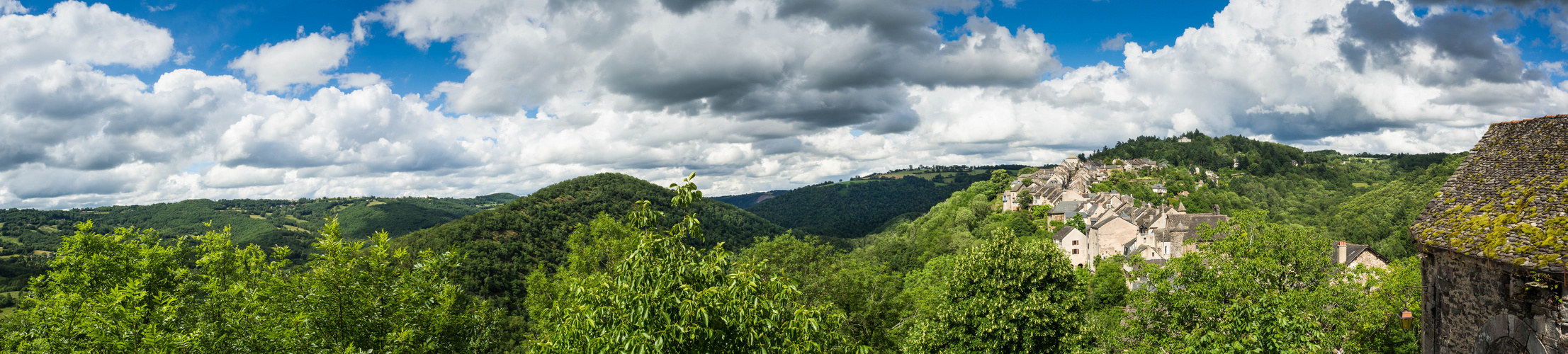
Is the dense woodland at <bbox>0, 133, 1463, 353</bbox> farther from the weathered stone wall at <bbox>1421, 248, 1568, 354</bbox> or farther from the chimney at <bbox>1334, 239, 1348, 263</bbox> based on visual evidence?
the chimney at <bbox>1334, 239, 1348, 263</bbox>

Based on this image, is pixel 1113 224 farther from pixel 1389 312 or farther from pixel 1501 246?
pixel 1501 246

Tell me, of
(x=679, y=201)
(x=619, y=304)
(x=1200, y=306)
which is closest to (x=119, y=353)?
(x=619, y=304)

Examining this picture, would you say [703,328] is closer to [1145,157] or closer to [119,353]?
[119,353]

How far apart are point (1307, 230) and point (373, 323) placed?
94.6ft

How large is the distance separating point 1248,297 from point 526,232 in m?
104

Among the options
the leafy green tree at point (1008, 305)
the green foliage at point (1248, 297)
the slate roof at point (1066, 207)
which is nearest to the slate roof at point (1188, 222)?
the slate roof at point (1066, 207)

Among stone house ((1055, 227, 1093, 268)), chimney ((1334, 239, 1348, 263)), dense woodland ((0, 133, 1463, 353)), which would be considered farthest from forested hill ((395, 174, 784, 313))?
chimney ((1334, 239, 1348, 263))

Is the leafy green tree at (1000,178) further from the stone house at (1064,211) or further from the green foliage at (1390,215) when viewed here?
the green foliage at (1390,215)

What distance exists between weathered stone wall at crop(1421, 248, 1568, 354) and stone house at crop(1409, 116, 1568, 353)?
0.5 inches

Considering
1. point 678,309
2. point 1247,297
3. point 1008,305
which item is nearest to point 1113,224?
point 1008,305

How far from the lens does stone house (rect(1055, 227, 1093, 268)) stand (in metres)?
68.1

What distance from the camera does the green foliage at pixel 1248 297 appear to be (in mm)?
12086

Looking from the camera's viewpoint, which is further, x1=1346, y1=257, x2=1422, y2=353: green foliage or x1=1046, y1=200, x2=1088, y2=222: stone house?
x1=1046, y1=200, x2=1088, y2=222: stone house

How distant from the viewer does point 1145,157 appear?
17362 cm
